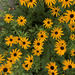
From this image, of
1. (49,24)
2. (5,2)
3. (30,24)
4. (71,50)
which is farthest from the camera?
(5,2)

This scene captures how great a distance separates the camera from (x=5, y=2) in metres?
2.78

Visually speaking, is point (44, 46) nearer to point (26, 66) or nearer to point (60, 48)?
point (60, 48)

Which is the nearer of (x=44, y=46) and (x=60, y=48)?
(x=60, y=48)

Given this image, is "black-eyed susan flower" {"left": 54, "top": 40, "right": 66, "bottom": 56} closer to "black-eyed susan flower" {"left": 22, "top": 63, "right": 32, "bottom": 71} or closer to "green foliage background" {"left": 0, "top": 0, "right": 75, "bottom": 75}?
"green foliage background" {"left": 0, "top": 0, "right": 75, "bottom": 75}

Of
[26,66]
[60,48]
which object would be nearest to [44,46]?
[60,48]

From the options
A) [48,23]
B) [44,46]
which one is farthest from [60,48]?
[48,23]

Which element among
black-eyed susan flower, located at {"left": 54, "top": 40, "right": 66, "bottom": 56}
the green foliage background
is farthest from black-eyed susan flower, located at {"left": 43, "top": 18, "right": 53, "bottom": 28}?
black-eyed susan flower, located at {"left": 54, "top": 40, "right": 66, "bottom": 56}

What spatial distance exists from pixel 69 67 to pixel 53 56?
1.35 feet

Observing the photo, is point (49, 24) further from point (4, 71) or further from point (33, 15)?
point (4, 71)

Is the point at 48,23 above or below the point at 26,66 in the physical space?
above

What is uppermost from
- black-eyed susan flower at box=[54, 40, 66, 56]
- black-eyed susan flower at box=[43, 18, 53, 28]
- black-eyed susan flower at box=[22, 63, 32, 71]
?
black-eyed susan flower at box=[43, 18, 53, 28]

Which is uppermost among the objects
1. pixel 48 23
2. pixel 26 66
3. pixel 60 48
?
pixel 48 23

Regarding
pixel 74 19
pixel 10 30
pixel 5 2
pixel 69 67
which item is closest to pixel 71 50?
pixel 69 67

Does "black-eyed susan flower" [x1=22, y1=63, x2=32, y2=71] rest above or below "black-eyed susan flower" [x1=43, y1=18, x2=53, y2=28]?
below
